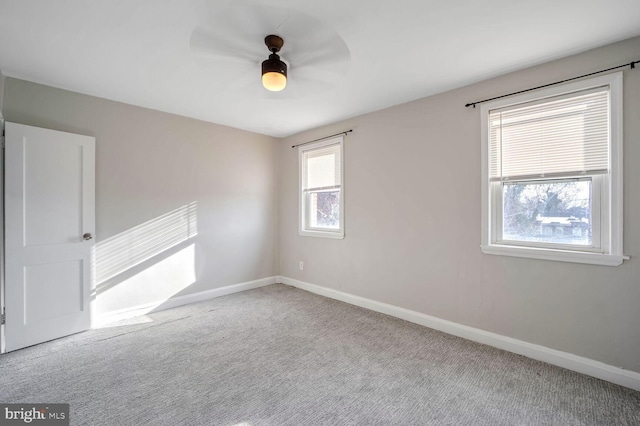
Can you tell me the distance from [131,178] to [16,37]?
158 cm

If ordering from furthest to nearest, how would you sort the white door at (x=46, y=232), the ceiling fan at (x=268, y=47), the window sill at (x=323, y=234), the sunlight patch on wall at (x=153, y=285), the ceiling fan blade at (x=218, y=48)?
the window sill at (x=323, y=234), the sunlight patch on wall at (x=153, y=285), the white door at (x=46, y=232), the ceiling fan blade at (x=218, y=48), the ceiling fan at (x=268, y=47)

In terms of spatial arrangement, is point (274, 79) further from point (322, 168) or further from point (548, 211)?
point (548, 211)

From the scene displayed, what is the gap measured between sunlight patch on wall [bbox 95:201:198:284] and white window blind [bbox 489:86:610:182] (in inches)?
146

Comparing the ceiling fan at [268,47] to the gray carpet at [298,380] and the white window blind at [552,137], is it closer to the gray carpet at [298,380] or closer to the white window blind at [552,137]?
the white window blind at [552,137]

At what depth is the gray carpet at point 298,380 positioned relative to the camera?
A: 180 cm

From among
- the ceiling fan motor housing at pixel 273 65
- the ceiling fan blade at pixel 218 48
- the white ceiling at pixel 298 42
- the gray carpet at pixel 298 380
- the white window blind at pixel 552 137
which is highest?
the ceiling fan blade at pixel 218 48

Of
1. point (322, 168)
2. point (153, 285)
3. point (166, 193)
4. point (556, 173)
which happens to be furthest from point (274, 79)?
point (153, 285)

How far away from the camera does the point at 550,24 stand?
1.95 meters

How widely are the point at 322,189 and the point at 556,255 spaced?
2.86 metres

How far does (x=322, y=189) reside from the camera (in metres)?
4.34

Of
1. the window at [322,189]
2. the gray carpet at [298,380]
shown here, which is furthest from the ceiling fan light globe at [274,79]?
the gray carpet at [298,380]

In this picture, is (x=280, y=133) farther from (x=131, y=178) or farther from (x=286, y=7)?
(x=286, y=7)

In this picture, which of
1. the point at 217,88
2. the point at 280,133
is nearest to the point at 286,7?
the point at 217,88

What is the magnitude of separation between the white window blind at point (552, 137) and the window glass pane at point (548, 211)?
11 cm
